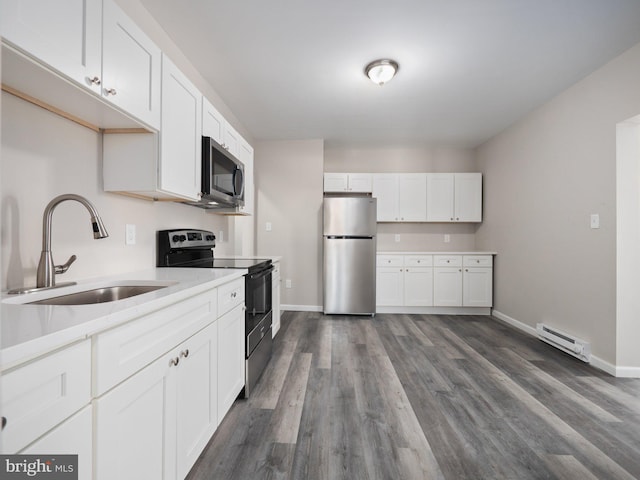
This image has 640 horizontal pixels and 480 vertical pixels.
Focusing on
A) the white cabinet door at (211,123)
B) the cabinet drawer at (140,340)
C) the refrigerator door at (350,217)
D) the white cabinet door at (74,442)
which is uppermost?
the white cabinet door at (211,123)

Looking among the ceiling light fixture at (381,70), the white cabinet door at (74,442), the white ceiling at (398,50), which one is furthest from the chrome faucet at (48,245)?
the ceiling light fixture at (381,70)

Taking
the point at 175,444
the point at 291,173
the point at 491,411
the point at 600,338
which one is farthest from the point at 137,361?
the point at 291,173

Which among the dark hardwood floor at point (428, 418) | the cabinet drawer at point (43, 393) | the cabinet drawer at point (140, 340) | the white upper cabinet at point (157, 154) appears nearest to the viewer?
the cabinet drawer at point (43, 393)

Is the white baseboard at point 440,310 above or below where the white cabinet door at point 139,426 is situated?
below

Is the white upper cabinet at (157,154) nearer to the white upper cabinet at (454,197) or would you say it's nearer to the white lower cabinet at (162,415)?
the white lower cabinet at (162,415)

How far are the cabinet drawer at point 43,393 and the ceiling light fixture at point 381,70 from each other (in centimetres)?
254

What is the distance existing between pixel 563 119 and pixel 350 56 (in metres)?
2.18

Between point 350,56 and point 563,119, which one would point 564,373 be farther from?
point 350,56

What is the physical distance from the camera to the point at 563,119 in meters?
2.77

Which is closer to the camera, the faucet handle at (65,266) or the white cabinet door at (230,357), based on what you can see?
the faucet handle at (65,266)

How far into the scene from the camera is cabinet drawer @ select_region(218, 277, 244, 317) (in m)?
1.51

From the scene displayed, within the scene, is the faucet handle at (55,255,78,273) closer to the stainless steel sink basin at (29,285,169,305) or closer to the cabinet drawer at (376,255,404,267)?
the stainless steel sink basin at (29,285,169,305)

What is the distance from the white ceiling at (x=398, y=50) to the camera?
1795 millimetres

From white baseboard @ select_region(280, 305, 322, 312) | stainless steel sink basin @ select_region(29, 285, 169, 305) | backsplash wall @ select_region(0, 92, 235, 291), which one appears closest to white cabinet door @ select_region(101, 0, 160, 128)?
backsplash wall @ select_region(0, 92, 235, 291)
